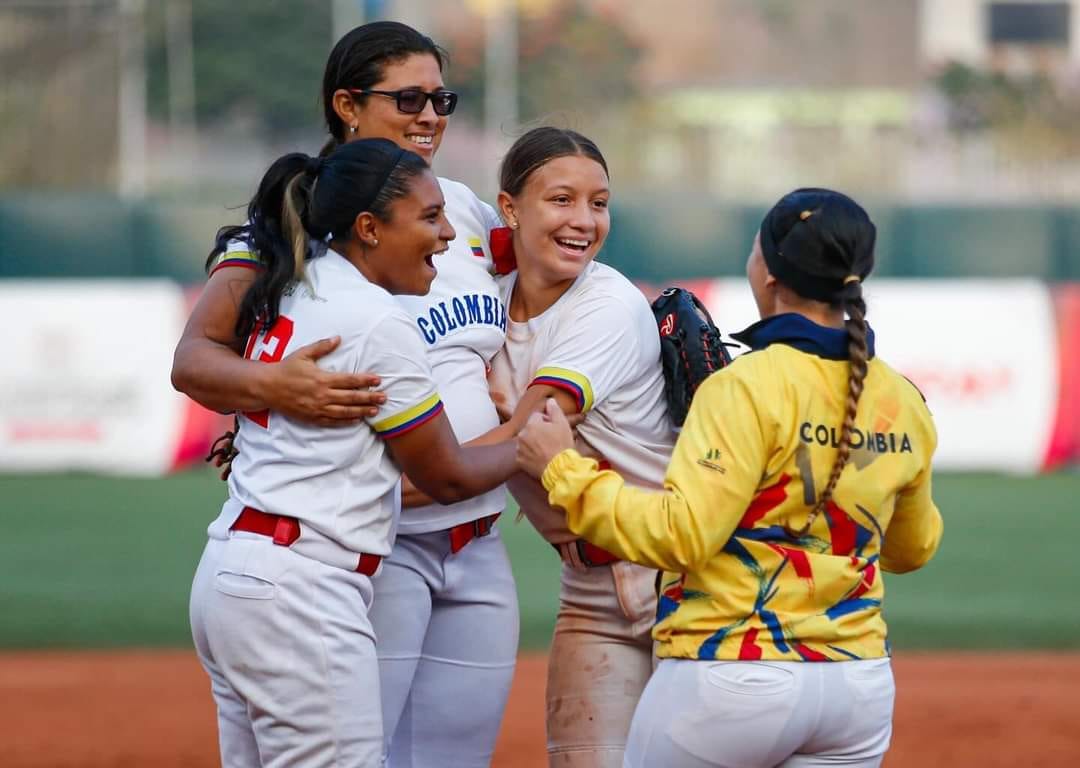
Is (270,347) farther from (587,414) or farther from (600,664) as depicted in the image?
(600,664)

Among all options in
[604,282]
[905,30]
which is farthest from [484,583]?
[905,30]

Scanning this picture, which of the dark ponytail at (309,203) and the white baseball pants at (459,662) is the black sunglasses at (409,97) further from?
the white baseball pants at (459,662)

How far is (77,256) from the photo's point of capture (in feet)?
63.1

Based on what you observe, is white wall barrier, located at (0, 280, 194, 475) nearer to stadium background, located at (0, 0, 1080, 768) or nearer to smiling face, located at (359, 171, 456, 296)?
stadium background, located at (0, 0, 1080, 768)

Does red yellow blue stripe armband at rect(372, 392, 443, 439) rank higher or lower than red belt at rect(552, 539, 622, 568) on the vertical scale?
higher

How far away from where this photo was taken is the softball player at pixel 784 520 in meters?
2.54

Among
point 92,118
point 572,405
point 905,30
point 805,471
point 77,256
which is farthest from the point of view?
point 905,30

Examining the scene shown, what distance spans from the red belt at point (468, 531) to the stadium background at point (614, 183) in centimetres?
105

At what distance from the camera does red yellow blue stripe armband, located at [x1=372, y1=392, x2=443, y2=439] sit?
282cm

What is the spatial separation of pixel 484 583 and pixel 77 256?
55.9 ft

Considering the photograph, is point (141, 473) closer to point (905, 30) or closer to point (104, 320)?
point (104, 320)

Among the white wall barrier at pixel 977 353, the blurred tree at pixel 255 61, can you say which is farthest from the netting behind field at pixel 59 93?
the white wall barrier at pixel 977 353

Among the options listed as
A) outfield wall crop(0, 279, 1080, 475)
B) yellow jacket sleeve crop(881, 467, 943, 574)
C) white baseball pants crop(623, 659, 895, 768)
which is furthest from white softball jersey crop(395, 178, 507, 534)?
outfield wall crop(0, 279, 1080, 475)

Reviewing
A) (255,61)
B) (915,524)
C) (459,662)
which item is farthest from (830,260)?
(255,61)
